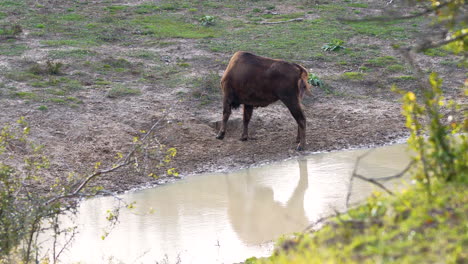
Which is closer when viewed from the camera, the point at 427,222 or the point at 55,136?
the point at 427,222

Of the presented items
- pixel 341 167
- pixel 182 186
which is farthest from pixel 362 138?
pixel 182 186

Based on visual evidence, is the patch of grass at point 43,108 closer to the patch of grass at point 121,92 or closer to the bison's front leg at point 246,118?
the patch of grass at point 121,92

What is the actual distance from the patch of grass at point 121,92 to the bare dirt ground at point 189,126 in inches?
4.4

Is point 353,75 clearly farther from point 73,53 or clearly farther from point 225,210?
point 225,210

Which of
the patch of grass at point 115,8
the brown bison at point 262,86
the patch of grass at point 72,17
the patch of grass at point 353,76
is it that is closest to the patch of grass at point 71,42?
the patch of grass at point 72,17

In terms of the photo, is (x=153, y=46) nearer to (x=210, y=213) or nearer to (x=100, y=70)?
(x=100, y=70)

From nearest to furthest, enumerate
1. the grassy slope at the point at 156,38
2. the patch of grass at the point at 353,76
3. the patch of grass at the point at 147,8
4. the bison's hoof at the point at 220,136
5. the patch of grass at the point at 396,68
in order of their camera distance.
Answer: the bison's hoof at the point at 220,136
the grassy slope at the point at 156,38
the patch of grass at the point at 353,76
the patch of grass at the point at 396,68
the patch of grass at the point at 147,8

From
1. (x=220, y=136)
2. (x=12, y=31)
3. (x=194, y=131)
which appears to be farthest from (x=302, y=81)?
(x=12, y=31)

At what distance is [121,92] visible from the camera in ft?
45.4

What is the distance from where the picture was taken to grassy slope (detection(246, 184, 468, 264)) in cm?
435

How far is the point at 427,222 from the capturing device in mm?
4645

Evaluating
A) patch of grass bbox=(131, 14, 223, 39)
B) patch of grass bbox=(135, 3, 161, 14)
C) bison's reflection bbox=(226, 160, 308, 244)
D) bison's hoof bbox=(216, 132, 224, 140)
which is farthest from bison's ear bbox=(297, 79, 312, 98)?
patch of grass bbox=(135, 3, 161, 14)

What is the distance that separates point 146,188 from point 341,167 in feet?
10.0

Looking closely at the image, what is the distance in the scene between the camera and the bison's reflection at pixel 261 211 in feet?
30.1
